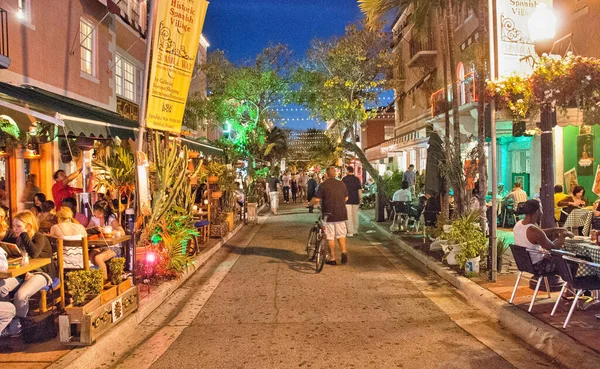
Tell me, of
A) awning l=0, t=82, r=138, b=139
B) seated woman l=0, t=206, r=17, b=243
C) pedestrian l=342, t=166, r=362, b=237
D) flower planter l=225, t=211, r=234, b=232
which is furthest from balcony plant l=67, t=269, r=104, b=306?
flower planter l=225, t=211, r=234, b=232

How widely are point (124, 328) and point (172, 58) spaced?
4551 millimetres

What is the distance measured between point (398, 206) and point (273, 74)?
16.2 m

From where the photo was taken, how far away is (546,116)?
7426 mm

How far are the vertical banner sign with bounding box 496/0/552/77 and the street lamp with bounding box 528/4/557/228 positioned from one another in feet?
0.45

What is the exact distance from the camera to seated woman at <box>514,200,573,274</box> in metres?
6.53

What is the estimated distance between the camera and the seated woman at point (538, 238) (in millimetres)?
6527

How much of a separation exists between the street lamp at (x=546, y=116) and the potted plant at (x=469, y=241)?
55.6 inches

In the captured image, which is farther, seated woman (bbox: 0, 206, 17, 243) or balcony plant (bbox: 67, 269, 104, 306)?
seated woman (bbox: 0, 206, 17, 243)

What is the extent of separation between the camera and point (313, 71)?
90.1ft

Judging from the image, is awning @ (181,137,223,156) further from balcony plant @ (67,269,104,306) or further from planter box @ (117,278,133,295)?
balcony plant @ (67,269,104,306)

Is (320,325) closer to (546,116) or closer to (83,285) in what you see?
(83,285)

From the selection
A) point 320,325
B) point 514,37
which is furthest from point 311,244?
point 514,37

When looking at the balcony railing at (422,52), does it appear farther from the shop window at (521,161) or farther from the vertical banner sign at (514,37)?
the vertical banner sign at (514,37)

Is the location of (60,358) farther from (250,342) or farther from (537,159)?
(537,159)
